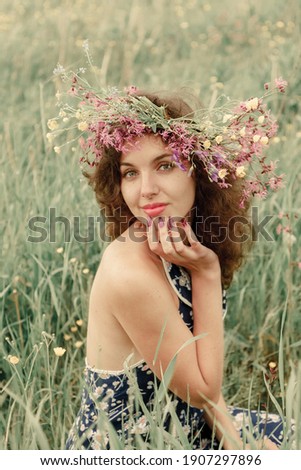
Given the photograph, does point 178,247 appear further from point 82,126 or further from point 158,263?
point 82,126

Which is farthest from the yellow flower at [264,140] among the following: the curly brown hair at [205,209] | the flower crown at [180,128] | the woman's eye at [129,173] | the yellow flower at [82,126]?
the yellow flower at [82,126]

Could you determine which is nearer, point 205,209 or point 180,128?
point 180,128

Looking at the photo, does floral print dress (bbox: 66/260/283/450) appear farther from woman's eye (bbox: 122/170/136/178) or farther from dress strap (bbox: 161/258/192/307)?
woman's eye (bbox: 122/170/136/178)

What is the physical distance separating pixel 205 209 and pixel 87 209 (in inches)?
39.2

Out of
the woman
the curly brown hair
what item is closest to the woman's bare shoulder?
the woman

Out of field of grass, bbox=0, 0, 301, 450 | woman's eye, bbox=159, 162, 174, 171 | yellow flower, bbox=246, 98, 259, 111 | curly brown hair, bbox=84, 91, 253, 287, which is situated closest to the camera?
yellow flower, bbox=246, 98, 259, 111

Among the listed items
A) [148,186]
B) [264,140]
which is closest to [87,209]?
[148,186]

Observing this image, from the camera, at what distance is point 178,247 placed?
167 centimetres

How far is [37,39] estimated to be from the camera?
5.51 metres

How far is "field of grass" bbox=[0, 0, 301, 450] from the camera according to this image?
2.20 m

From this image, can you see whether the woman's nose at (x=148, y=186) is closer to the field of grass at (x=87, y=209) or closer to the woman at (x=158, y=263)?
the woman at (x=158, y=263)

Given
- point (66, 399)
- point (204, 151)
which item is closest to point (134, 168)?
point (204, 151)

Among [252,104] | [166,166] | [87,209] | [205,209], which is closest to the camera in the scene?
[252,104]

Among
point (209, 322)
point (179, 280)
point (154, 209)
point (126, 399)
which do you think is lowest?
point (126, 399)
